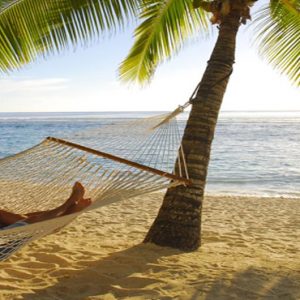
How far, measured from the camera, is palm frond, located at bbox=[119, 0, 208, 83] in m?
3.87

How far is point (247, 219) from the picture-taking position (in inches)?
192

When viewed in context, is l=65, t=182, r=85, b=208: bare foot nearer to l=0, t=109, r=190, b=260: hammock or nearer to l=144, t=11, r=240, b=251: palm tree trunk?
l=0, t=109, r=190, b=260: hammock

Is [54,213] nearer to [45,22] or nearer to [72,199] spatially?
[72,199]

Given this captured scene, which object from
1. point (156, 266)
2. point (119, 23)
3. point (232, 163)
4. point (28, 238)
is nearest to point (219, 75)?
point (119, 23)

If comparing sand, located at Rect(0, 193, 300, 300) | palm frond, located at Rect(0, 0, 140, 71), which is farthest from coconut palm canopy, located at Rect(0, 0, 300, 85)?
sand, located at Rect(0, 193, 300, 300)

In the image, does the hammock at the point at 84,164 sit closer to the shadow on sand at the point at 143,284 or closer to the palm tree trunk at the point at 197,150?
the palm tree trunk at the point at 197,150

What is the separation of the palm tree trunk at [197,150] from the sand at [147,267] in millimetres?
134

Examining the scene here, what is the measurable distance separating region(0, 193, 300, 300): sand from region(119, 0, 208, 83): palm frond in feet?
5.50

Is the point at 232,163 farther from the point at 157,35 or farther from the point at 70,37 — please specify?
the point at 70,37

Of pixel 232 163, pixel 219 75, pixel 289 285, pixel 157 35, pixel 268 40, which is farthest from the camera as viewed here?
pixel 232 163

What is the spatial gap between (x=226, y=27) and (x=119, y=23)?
77 cm

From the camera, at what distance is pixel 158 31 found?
4152mm

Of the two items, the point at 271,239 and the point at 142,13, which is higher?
the point at 142,13

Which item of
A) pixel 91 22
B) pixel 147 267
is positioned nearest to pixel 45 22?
pixel 91 22
